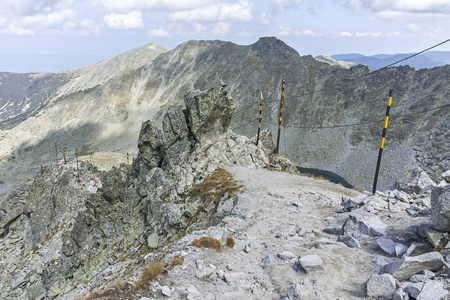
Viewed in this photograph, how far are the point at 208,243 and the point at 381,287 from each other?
7090mm

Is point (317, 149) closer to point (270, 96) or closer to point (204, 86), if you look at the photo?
point (270, 96)

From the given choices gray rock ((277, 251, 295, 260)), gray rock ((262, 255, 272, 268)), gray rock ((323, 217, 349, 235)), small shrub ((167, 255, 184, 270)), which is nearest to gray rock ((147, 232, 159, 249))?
small shrub ((167, 255, 184, 270))

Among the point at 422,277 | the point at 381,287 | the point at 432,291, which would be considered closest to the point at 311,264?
the point at 381,287

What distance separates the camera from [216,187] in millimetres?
22172

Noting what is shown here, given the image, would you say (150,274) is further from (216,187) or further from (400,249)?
(216,187)

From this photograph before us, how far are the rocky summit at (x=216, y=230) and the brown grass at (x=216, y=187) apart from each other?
14 cm

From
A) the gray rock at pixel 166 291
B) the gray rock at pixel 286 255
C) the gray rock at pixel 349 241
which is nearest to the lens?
the gray rock at pixel 166 291

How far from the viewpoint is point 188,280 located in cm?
1033

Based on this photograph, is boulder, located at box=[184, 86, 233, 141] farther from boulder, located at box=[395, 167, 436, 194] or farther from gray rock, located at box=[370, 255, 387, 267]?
gray rock, located at box=[370, 255, 387, 267]

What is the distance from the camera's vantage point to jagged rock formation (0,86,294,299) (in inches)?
857

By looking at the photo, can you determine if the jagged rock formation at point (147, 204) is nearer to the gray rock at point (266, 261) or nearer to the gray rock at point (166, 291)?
the gray rock at point (266, 261)

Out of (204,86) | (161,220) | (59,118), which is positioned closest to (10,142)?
(59,118)

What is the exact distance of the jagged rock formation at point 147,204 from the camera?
21766 millimetres

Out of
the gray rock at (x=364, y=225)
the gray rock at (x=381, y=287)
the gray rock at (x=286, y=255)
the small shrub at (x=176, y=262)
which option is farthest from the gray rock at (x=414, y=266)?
the small shrub at (x=176, y=262)
